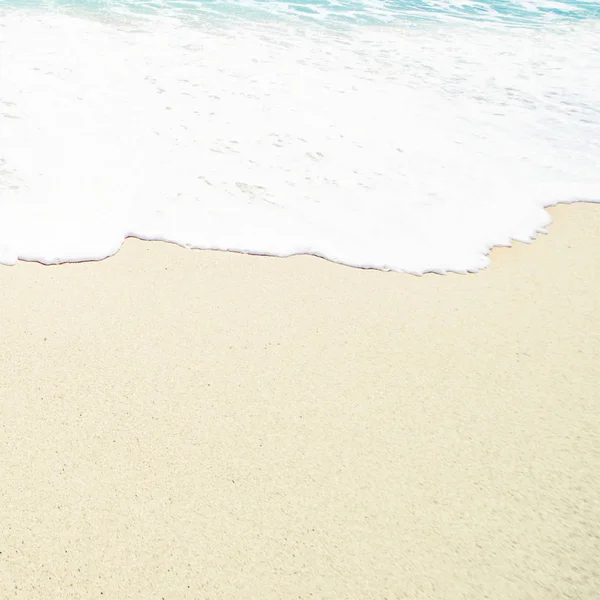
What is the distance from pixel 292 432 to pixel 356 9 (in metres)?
7.59

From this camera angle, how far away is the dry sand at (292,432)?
5.02 ft

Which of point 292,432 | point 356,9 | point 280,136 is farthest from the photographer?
point 356,9

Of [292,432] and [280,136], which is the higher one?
[280,136]

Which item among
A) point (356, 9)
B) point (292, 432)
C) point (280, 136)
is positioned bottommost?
point (292, 432)

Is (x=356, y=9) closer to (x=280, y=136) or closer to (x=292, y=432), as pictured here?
(x=280, y=136)

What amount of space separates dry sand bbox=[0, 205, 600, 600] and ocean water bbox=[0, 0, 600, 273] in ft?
1.07

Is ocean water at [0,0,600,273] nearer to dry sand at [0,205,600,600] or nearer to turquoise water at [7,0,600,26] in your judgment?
turquoise water at [7,0,600,26]

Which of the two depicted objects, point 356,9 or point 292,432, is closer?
point 292,432

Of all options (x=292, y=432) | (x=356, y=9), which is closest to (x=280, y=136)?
(x=292, y=432)

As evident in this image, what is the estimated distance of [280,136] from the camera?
13.1 ft

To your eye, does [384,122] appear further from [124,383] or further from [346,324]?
[124,383]

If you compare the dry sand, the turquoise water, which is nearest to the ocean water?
the turquoise water

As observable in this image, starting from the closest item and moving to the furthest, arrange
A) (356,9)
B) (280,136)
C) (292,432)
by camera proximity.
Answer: (292,432) < (280,136) < (356,9)

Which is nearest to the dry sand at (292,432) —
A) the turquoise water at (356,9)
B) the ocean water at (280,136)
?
the ocean water at (280,136)
